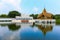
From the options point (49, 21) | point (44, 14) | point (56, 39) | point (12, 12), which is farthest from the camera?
point (12, 12)

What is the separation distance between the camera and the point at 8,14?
63969 mm

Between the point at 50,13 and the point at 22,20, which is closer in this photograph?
the point at 22,20

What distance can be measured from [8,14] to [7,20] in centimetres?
1398

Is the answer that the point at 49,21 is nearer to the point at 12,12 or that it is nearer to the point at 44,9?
the point at 44,9

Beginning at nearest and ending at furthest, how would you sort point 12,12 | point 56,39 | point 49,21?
point 56,39 → point 49,21 → point 12,12

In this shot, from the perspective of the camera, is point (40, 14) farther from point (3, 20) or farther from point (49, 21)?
point (3, 20)

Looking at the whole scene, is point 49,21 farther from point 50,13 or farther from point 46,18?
point 50,13

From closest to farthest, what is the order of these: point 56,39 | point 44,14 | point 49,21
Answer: point 56,39, point 49,21, point 44,14

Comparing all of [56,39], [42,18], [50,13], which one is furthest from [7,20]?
[56,39]

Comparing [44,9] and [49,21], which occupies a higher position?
[44,9]

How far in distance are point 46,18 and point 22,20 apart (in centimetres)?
741

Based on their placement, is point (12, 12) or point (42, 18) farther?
point (12, 12)

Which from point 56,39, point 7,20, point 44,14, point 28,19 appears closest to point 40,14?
point 44,14

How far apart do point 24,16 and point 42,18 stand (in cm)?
554
